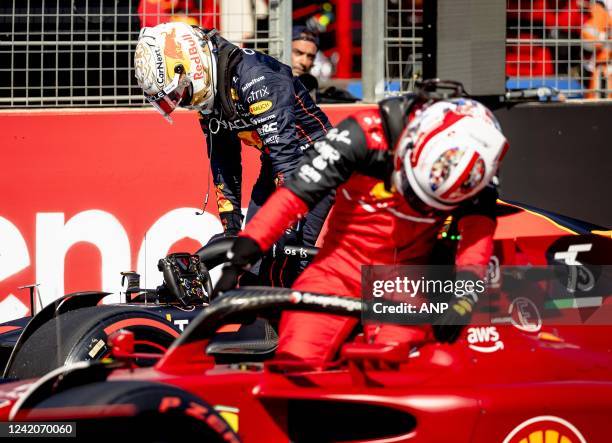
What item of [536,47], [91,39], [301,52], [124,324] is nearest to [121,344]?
[124,324]

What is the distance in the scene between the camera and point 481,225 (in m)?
4.37

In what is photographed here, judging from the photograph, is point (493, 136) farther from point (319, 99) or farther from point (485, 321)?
point (319, 99)

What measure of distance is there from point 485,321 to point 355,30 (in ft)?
16.2

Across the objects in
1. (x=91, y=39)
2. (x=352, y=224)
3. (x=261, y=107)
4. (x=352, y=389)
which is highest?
(x=91, y=39)

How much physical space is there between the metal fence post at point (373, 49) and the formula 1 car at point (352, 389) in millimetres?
4671

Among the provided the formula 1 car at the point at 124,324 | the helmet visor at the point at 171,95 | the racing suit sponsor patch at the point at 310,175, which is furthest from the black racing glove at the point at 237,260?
the helmet visor at the point at 171,95

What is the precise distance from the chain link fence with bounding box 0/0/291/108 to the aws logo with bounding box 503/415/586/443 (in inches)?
203

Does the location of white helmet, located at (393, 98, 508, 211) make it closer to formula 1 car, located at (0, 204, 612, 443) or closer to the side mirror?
formula 1 car, located at (0, 204, 612, 443)

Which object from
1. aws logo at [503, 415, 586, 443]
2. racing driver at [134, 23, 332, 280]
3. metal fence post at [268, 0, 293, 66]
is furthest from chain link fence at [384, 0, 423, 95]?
aws logo at [503, 415, 586, 443]

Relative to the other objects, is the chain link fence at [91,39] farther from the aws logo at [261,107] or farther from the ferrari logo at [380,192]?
the ferrari logo at [380,192]

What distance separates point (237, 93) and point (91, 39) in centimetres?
316

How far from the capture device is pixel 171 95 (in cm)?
594

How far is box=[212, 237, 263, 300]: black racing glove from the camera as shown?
4012 millimetres

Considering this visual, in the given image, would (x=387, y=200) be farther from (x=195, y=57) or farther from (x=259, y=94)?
(x=195, y=57)
